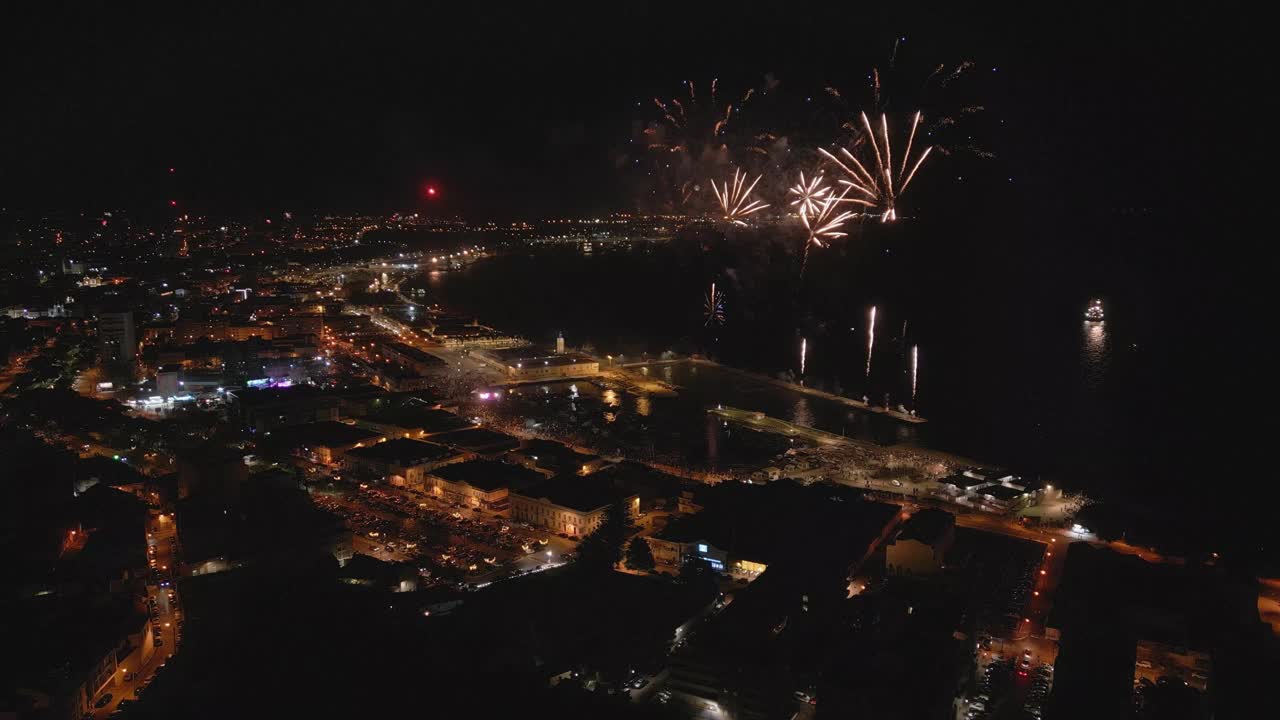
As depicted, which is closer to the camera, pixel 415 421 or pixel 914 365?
pixel 415 421

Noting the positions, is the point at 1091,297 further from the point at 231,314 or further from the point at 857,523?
the point at 231,314

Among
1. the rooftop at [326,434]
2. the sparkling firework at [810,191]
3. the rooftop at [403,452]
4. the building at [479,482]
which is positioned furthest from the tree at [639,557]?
the sparkling firework at [810,191]

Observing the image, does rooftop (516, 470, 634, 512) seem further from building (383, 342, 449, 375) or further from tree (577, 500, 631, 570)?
building (383, 342, 449, 375)

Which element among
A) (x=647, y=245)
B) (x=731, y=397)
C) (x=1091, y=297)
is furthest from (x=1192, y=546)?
(x=647, y=245)

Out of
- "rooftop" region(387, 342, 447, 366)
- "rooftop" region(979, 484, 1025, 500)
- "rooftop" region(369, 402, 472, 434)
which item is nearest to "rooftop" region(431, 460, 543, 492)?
"rooftop" region(369, 402, 472, 434)

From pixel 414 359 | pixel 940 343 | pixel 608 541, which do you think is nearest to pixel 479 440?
pixel 608 541

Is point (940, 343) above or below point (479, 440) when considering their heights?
below

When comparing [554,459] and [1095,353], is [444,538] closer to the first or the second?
[554,459]

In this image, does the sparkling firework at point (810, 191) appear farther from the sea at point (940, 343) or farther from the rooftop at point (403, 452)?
the rooftop at point (403, 452)
